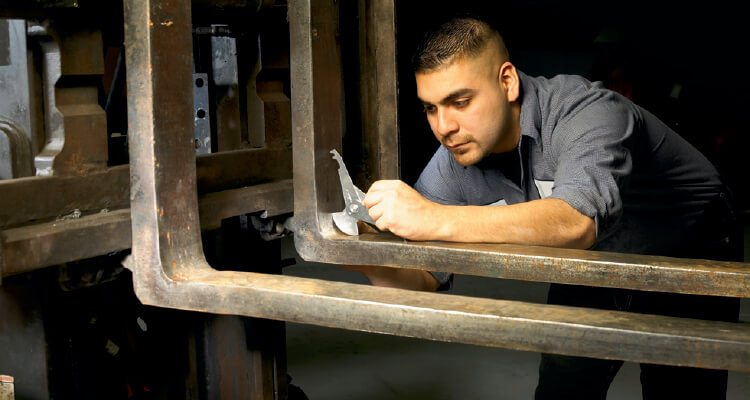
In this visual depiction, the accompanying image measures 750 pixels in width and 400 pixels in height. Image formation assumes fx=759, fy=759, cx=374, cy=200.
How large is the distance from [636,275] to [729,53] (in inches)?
329

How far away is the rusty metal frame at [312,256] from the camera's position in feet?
3.69

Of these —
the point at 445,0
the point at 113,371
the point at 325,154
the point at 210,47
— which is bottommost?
the point at 113,371

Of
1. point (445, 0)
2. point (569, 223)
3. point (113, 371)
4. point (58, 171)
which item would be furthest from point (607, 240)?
point (445, 0)

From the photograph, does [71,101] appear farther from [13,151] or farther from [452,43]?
[452,43]

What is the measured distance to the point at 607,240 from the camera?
2473 mm

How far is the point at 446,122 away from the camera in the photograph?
7.25 ft

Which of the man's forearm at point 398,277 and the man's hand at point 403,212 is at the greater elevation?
the man's hand at point 403,212

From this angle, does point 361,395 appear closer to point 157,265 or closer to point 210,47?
point 210,47

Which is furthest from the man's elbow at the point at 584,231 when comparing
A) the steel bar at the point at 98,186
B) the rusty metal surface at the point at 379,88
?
the steel bar at the point at 98,186

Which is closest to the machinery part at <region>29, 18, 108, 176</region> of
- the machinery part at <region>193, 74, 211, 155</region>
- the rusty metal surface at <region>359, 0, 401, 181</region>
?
the machinery part at <region>193, 74, 211, 155</region>

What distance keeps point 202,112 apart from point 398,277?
782 millimetres

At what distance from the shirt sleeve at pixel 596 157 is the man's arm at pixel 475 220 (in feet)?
0.16

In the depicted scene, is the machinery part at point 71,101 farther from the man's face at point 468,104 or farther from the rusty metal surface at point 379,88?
the man's face at point 468,104

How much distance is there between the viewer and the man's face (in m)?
2.18
